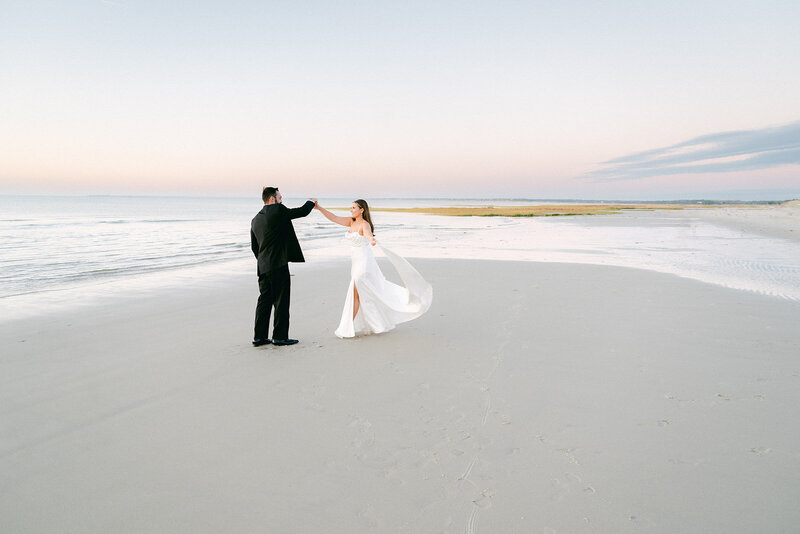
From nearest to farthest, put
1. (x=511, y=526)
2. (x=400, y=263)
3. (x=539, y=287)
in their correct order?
(x=511, y=526) → (x=400, y=263) → (x=539, y=287)

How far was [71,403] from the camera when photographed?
15.8ft

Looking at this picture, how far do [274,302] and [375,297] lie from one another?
162 centimetres

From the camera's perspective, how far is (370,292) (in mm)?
7402

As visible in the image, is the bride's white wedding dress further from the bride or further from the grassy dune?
the grassy dune

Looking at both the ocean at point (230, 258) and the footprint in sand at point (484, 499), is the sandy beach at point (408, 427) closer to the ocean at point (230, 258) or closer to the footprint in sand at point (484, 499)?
the footprint in sand at point (484, 499)

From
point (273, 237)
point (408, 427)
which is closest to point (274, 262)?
point (273, 237)

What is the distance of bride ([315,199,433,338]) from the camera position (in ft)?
23.8

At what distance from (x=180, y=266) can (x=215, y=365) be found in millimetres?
11027

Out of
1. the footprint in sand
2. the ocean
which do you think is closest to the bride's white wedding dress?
the footprint in sand

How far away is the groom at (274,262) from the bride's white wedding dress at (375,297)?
0.92 meters

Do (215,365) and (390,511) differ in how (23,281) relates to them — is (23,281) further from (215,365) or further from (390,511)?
(390,511)

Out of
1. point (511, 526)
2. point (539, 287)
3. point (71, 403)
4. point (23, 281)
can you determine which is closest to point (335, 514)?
point (511, 526)

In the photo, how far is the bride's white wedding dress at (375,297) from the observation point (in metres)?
7.27

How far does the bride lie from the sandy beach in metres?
0.32
